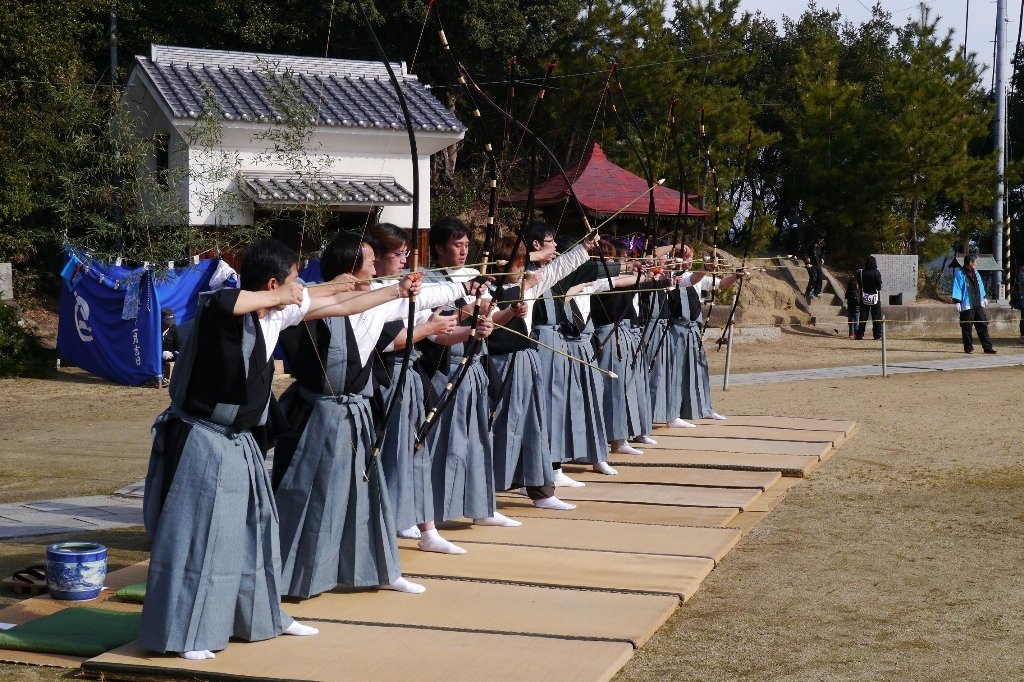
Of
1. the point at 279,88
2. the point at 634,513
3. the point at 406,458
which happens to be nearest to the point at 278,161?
the point at 279,88

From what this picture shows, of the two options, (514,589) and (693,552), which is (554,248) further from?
(514,589)

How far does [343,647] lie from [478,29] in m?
15.6

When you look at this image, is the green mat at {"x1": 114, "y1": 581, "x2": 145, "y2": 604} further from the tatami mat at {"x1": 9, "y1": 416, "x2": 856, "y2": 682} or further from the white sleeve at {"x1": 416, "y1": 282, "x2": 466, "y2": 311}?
the white sleeve at {"x1": 416, "y1": 282, "x2": 466, "y2": 311}

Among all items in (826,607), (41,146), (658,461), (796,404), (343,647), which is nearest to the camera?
(343,647)

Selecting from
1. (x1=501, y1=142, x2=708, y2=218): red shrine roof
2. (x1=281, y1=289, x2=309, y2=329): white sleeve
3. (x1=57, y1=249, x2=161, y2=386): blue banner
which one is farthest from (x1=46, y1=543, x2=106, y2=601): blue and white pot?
(x1=501, y1=142, x2=708, y2=218): red shrine roof

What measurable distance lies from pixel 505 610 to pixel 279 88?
39.9 ft

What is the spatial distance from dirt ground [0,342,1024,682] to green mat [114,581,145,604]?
48cm

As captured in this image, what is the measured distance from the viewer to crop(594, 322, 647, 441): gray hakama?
7380 mm

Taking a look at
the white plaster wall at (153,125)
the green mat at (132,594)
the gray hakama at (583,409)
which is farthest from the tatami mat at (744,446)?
the white plaster wall at (153,125)

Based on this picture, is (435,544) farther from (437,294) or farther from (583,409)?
(583,409)

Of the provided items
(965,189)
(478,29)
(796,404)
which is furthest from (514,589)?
(965,189)

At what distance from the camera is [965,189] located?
2106 centimetres

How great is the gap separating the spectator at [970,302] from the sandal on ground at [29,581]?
13.4m

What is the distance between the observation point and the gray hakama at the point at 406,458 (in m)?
4.74
